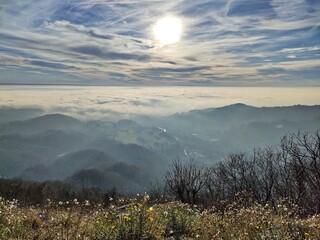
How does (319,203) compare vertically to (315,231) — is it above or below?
below

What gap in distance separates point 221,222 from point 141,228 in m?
2.55

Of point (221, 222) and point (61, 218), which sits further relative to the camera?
point (61, 218)

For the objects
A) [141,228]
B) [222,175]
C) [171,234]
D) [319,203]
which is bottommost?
[222,175]

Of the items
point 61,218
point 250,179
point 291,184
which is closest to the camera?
point 61,218

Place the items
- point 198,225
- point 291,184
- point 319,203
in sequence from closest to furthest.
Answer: point 198,225 → point 319,203 → point 291,184

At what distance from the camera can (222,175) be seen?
5719 cm

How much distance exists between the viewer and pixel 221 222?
361 inches

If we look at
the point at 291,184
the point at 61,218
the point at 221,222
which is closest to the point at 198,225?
the point at 221,222

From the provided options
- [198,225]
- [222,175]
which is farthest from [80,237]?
[222,175]

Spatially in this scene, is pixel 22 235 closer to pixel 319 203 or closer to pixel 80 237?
pixel 80 237

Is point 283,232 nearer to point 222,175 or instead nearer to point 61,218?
point 61,218

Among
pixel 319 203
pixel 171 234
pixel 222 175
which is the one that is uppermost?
pixel 171 234

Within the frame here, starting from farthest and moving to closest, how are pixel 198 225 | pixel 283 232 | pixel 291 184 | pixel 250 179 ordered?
pixel 250 179, pixel 291 184, pixel 198 225, pixel 283 232

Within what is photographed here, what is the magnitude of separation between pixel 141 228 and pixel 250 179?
46947 millimetres
